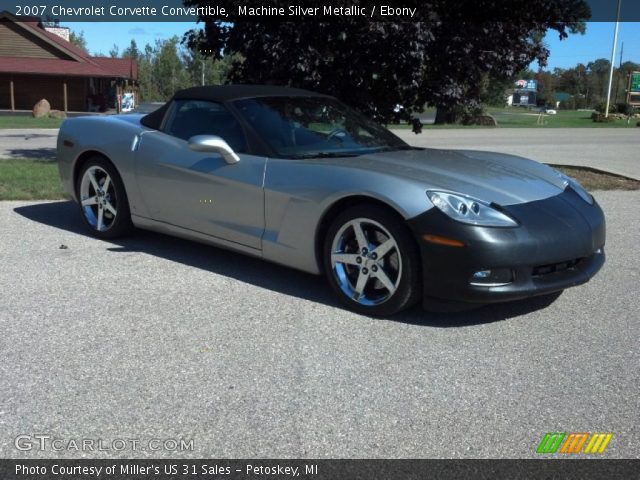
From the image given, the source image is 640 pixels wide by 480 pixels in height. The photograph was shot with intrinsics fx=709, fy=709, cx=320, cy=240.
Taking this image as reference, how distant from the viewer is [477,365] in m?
3.58

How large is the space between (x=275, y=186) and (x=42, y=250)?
232 centimetres

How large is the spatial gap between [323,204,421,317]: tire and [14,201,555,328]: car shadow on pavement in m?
0.16

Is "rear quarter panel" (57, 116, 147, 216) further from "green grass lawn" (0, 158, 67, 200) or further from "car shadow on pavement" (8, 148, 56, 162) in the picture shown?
"car shadow on pavement" (8, 148, 56, 162)

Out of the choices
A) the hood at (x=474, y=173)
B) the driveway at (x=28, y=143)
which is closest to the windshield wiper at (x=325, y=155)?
the hood at (x=474, y=173)

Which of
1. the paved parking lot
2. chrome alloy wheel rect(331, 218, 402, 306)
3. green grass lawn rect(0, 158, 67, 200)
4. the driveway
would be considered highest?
chrome alloy wheel rect(331, 218, 402, 306)

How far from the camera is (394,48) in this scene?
9.51 metres

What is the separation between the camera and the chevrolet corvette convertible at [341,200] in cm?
397

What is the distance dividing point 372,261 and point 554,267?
3.47ft

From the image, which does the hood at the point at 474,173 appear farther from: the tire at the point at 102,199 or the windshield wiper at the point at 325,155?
the tire at the point at 102,199

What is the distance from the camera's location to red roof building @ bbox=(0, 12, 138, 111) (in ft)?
136

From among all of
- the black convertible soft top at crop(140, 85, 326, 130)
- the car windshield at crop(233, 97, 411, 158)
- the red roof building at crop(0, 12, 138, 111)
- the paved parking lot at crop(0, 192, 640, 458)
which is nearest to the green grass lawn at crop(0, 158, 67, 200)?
the black convertible soft top at crop(140, 85, 326, 130)

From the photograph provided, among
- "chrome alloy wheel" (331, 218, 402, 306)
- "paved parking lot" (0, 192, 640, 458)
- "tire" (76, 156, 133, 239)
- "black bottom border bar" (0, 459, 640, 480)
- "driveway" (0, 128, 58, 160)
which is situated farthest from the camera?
"driveway" (0, 128, 58, 160)

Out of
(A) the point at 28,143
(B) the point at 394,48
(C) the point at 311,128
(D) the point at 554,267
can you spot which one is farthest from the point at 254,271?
(A) the point at 28,143

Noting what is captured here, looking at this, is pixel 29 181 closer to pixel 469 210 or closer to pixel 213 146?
pixel 213 146
